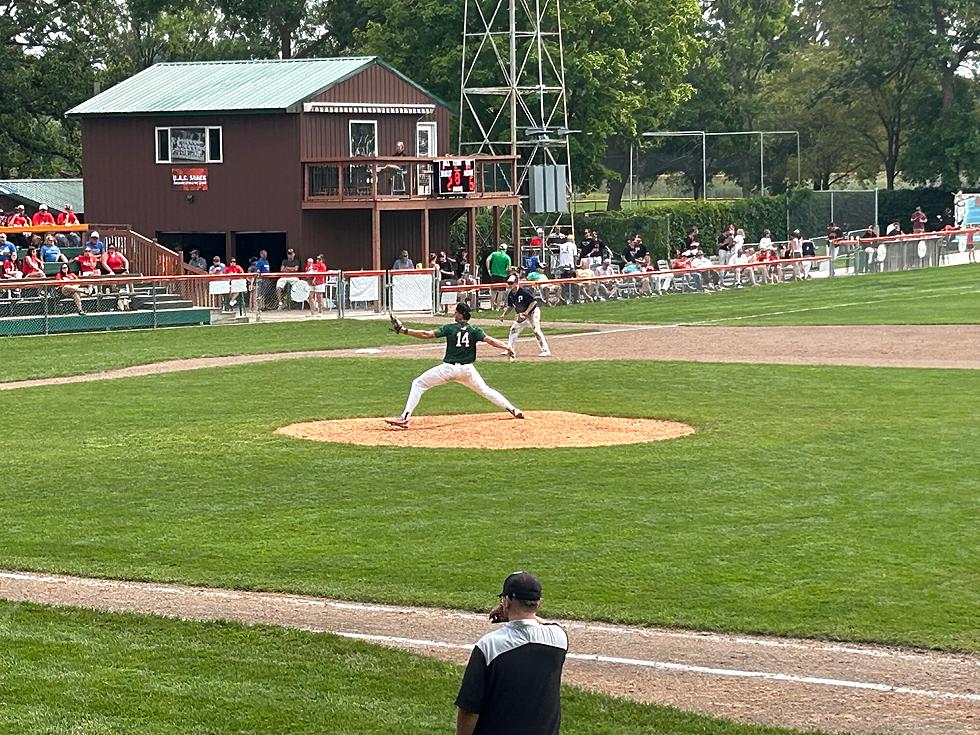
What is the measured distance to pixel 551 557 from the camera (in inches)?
559

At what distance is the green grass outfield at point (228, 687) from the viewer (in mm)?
9562

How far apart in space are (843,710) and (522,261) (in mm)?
43578

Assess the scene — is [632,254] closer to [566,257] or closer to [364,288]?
[566,257]

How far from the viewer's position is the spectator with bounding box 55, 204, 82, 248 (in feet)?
141

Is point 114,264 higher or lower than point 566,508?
higher

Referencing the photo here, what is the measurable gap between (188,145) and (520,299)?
1965cm

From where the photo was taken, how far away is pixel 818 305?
142 feet

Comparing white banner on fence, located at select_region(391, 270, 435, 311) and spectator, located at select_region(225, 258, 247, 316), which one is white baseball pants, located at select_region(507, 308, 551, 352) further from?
spectator, located at select_region(225, 258, 247, 316)

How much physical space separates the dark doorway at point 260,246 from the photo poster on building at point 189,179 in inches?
69.4

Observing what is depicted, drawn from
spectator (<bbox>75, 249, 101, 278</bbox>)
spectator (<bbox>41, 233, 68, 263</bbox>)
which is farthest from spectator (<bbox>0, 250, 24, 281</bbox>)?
spectator (<bbox>41, 233, 68, 263</bbox>)

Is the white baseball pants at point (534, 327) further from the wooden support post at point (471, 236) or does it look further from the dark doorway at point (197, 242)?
the dark doorway at point (197, 242)

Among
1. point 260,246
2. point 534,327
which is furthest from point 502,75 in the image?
point 534,327

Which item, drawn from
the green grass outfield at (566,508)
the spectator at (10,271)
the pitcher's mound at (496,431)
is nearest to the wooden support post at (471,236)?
the spectator at (10,271)

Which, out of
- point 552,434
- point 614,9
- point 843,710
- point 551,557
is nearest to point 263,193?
point 614,9
